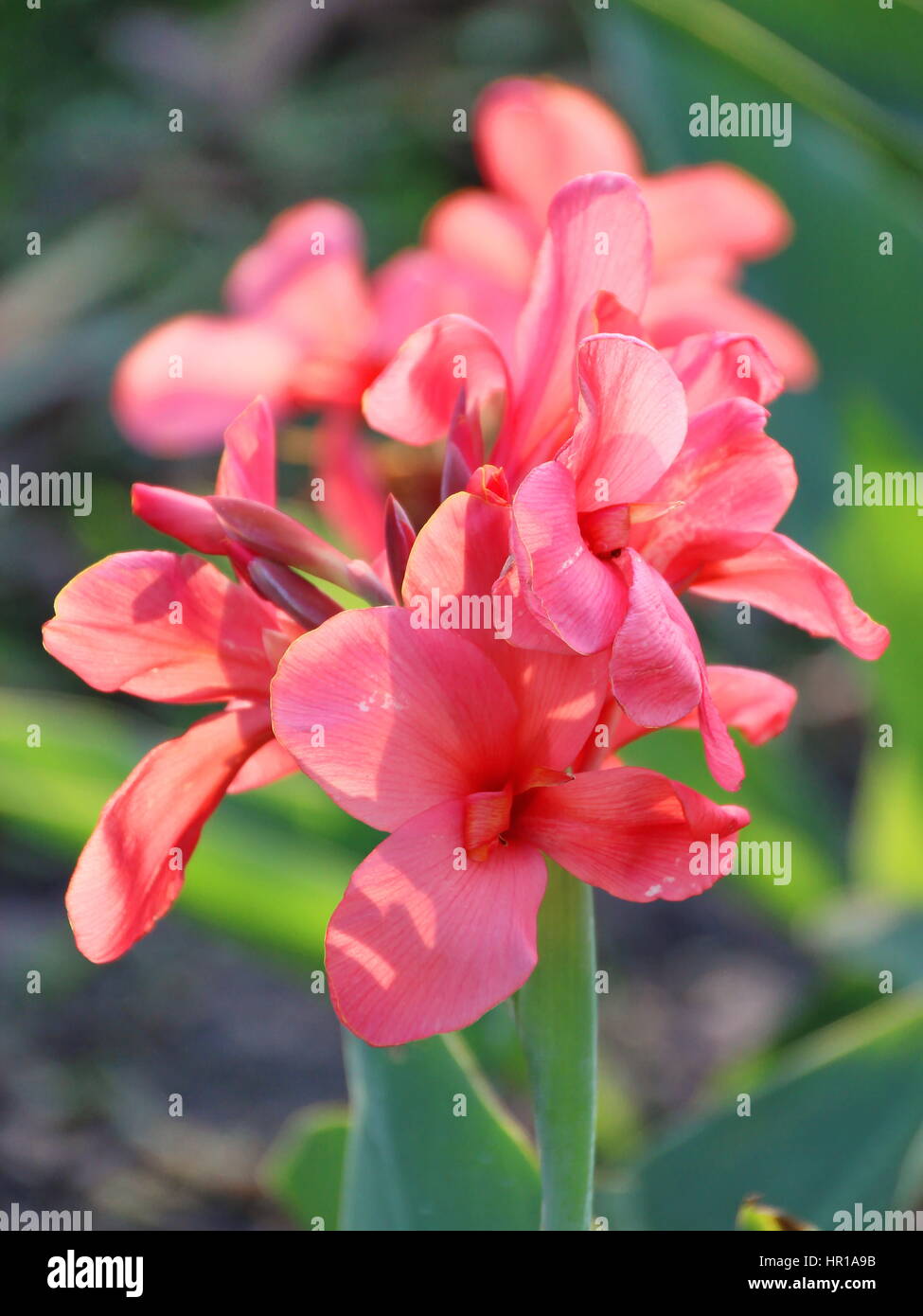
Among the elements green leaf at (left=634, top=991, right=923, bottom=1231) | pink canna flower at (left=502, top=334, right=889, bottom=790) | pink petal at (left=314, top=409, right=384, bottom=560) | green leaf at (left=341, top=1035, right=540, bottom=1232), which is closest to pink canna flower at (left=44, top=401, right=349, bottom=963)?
pink canna flower at (left=502, top=334, right=889, bottom=790)

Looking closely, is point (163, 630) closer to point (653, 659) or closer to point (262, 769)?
point (262, 769)

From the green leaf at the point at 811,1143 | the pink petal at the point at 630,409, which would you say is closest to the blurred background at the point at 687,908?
the green leaf at the point at 811,1143

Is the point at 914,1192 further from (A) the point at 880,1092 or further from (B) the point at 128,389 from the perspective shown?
(B) the point at 128,389

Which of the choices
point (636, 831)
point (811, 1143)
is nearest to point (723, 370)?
point (636, 831)

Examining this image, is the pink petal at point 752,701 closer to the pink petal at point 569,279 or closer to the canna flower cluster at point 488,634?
the canna flower cluster at point 488,634

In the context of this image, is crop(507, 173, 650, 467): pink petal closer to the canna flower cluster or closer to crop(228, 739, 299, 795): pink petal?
the canna flower cluster

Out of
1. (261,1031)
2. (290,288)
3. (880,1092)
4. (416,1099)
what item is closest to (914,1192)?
(880,1092)

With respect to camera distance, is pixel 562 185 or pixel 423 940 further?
pixel 562 185
